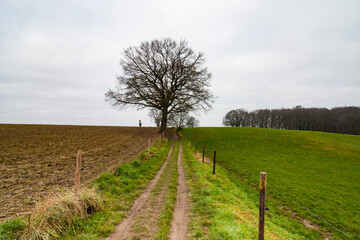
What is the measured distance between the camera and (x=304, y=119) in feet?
319

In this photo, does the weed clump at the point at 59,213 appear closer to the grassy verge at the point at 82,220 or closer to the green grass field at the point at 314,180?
the grassy verge at the point at 82,220

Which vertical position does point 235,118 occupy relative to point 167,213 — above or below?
above

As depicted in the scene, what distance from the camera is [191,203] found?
25.1 ft

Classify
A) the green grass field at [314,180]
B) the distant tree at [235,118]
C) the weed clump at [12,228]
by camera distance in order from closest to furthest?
the weed clump at [12,228] → the green grass field at [314,180] → the distant tree at [235,118]

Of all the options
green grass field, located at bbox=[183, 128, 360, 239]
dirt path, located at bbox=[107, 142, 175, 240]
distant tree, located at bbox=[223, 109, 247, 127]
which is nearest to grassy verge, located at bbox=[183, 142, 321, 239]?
green grass field, located at bbox=[183, 128, 360, 239]

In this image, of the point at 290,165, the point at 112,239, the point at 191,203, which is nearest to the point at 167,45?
the point at 290,165

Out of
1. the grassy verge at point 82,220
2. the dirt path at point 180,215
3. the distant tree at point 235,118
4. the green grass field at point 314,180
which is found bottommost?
the green grass field at point 314,180

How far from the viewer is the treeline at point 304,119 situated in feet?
273

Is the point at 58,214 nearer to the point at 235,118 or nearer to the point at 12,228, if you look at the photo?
the point at 12,228

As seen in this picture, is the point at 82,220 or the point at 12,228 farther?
the point at 82,220

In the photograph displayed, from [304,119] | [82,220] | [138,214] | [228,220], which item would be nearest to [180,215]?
[138,214]

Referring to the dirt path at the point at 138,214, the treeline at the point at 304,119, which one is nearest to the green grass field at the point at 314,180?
the dirt path at the point at 138,214

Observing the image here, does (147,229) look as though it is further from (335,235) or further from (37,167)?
(37,167)

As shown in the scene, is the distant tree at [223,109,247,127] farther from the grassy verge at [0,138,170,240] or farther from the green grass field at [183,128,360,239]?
the grassy verge at [0,138,170,240]
